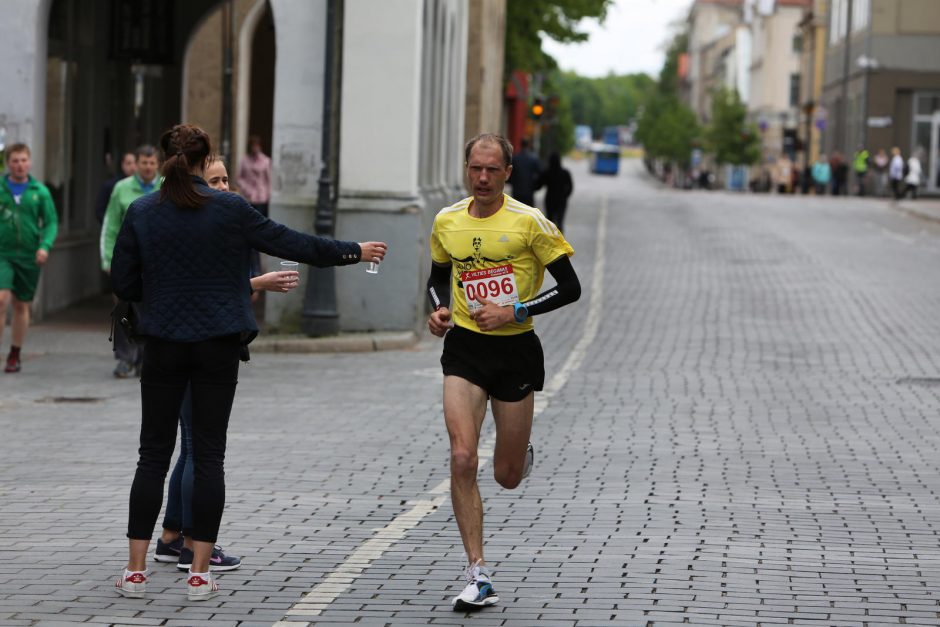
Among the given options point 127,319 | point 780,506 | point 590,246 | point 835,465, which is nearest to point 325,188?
point 835,465

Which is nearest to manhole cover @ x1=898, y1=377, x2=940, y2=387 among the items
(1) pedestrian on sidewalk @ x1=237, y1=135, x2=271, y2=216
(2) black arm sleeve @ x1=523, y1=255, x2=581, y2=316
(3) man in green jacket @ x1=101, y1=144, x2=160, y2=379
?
(3) man in green jacket @ x1=101, y1=144, x2=160, y2=379

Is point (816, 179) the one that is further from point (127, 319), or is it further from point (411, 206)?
point (127, 319)

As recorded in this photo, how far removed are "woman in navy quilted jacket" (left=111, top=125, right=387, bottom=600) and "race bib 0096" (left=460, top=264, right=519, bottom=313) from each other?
1.54ft

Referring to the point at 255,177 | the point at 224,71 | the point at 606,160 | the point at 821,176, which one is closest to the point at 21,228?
the point at 255,177

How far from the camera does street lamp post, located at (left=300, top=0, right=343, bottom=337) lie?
1819 centimetres

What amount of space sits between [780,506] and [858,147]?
58.4 m

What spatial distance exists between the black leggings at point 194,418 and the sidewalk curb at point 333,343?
10.6 m

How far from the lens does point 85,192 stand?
22.0 m

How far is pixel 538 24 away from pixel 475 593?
3848 centimetres

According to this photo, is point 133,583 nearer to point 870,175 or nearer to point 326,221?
point 326,221

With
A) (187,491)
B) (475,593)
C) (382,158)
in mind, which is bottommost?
(475,593)

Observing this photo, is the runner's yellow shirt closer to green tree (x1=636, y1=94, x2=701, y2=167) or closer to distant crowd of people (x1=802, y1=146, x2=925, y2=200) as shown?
distant crowd of people (x1=802, y1=146, x2=925, y2=200)

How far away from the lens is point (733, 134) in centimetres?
9806

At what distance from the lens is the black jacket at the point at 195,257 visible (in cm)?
677
